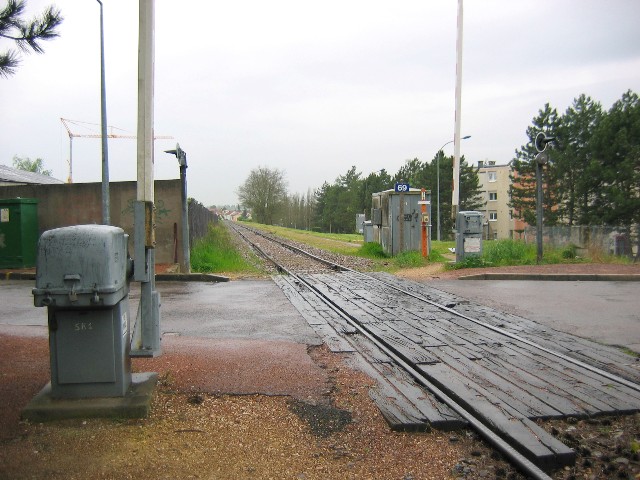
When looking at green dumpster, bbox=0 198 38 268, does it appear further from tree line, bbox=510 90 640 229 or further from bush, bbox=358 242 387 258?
tree line, bbox=510 90 640 229

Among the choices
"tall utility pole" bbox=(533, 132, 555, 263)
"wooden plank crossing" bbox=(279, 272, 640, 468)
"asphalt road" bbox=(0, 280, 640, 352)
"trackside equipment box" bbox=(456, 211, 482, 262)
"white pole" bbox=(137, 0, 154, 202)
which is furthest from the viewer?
"trackside equipment box" bbox=(456, 211, 482, 262)

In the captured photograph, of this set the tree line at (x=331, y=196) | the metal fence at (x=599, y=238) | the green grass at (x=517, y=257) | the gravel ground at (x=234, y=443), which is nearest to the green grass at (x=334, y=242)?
the green grass at (x=517, y=257)

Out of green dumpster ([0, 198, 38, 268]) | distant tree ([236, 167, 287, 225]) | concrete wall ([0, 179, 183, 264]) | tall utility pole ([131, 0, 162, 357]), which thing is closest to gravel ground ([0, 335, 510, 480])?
tall utility pole ([131, 0, 162, 357])

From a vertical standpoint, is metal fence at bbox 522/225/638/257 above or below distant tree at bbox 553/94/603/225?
below

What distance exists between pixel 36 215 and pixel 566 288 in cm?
1482

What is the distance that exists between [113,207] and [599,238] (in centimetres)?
1642

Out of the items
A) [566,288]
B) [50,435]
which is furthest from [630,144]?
[50,435]

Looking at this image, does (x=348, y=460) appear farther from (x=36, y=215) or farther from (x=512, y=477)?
(x=36, y=215)

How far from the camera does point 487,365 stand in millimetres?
6164

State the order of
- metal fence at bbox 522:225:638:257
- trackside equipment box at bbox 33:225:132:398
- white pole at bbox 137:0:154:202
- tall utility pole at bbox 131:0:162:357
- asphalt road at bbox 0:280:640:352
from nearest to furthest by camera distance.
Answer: trackside equipment box at bbox 33:225:132:398 < tall utility pole at bbox 131:0:162:357 < white pole at bbox 137:0:154:202 < asphalt road at bbox 0:280:640:352 < metal fence at bbox 522:225:638:257

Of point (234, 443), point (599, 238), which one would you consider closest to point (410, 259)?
point (599, 238)

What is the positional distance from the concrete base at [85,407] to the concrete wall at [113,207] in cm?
1276

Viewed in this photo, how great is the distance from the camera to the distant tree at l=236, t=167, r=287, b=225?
96.2 m

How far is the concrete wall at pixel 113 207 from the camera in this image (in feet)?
56.4
